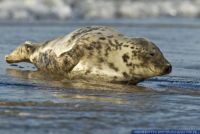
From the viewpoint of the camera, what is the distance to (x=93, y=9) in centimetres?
2250

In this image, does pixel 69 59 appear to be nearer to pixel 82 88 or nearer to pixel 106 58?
pixel 106 58

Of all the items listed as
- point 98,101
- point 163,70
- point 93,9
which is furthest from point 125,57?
point 93,9

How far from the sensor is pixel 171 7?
974 inches

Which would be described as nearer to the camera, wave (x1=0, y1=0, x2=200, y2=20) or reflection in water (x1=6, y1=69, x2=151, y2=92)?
reflection in water (x1=6, y1=69, x2=151, y2=92)

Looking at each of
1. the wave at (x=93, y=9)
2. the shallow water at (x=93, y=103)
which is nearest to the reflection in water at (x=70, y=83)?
the shallow water at (x=93, y=103)

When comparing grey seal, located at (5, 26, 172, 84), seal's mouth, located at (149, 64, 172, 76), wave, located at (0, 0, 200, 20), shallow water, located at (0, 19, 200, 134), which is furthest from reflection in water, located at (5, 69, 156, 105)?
wave, located at (0, 0, 200, 20)

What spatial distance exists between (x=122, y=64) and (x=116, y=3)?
56.6ft

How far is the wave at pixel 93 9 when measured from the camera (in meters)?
20.1

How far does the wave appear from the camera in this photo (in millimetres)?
20094

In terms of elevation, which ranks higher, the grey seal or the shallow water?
the grey seal

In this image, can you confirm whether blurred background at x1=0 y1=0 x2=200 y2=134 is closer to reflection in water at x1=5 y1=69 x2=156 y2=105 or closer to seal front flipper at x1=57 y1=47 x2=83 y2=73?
reflection in water at x1=5 y1=69 x2=156 y2=105

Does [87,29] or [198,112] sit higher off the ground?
[87,29]

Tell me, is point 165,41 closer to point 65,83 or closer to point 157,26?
point 157,26

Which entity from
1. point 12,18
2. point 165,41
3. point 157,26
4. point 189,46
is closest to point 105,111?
point 189,46
